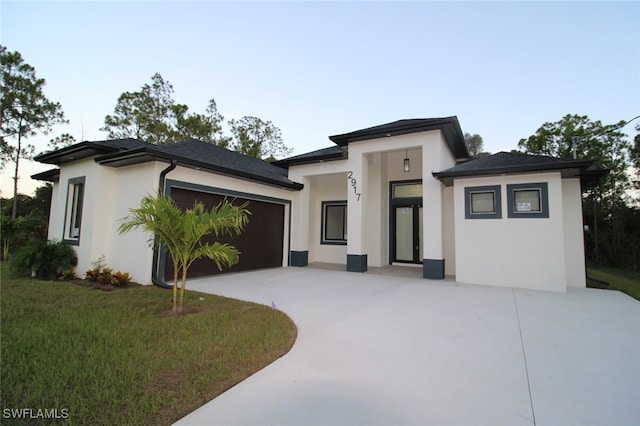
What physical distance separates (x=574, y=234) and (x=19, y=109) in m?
25.0

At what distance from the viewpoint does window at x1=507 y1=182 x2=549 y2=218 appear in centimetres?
667

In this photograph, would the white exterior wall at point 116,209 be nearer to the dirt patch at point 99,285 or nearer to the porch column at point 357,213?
the dirt patch at point 99,285

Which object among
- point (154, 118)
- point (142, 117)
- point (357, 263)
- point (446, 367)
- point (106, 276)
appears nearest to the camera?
point (446, 367)

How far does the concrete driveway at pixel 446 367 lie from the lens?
1.96 metres

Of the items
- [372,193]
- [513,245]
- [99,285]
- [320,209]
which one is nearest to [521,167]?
[513,245]

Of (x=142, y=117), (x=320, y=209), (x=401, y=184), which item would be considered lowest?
(x=320, y=209)

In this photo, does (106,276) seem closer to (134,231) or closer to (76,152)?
(134,231)

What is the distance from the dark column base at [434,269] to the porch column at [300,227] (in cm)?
441

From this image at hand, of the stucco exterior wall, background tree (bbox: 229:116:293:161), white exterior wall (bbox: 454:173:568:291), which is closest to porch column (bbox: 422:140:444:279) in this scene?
white exterior wall (bbox: 454:173:568:291)

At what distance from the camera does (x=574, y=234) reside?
7426 mm

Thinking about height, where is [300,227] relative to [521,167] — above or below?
below

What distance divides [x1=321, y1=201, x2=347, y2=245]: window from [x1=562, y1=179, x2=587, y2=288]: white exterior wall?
687 centimetres

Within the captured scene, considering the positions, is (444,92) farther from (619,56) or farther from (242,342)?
(242,342)
